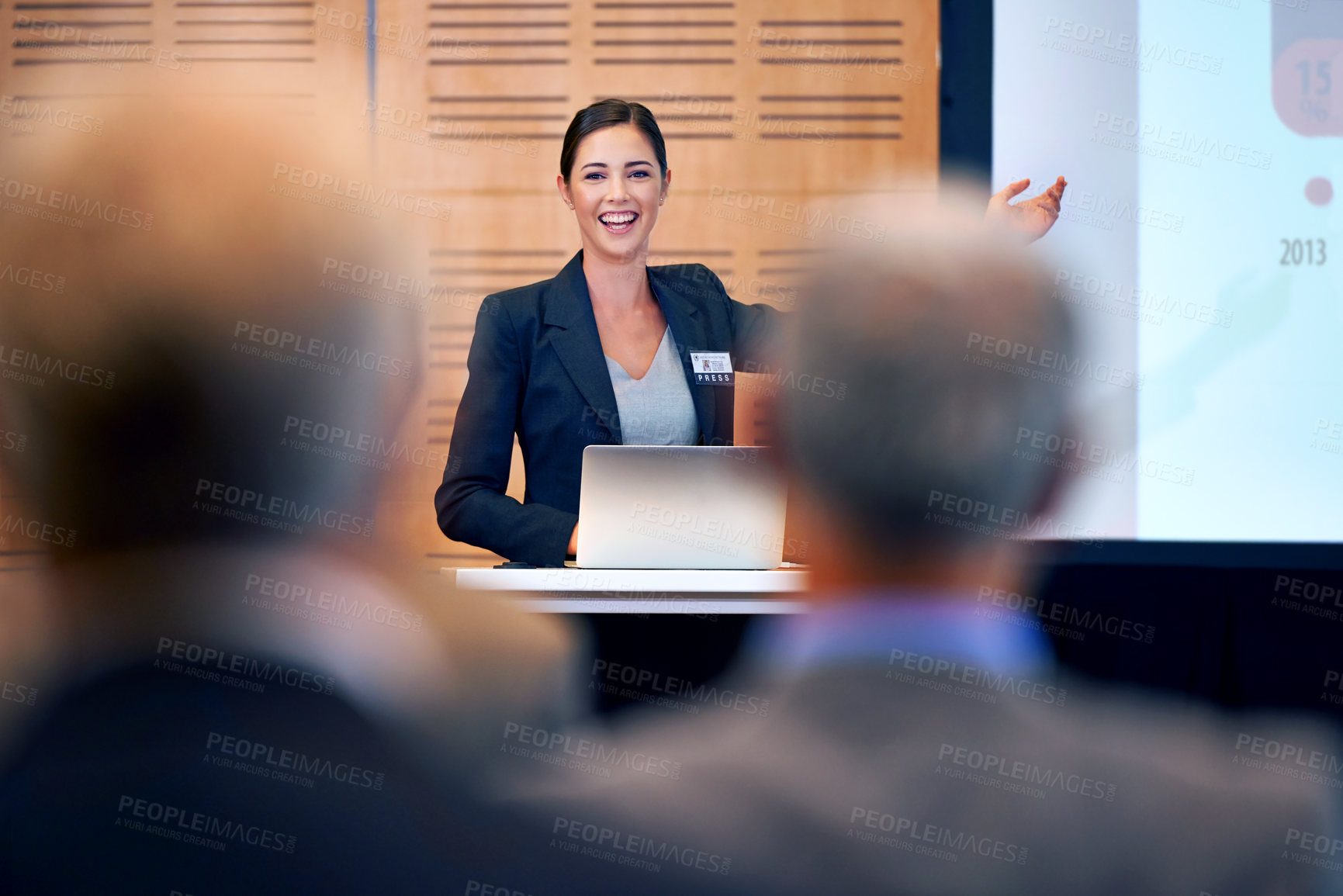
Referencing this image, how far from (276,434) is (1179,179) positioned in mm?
2768

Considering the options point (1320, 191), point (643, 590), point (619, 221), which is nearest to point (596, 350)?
point (619, 221)

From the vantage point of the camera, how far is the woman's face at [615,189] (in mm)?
1834

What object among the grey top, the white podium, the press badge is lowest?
the white podium

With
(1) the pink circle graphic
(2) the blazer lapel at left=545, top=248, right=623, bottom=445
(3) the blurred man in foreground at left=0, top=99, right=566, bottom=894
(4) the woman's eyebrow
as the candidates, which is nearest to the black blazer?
(2) the blazer lapel at left=545, top=248, right=623, bottom=445

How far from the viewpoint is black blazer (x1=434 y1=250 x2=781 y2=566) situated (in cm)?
161

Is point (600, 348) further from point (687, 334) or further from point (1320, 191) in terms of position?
point (1320, 191)

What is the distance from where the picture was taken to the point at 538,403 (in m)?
1.74

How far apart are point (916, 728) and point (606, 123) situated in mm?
1243

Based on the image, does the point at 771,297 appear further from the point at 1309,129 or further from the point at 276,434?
the point at 276,434

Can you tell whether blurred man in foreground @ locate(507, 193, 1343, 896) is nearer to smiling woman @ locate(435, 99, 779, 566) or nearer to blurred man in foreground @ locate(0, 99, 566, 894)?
blurred man in foreground @ locate(0, 99, 566, 894)

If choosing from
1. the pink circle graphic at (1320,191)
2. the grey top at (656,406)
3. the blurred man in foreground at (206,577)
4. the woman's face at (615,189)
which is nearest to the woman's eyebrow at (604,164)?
the woman's face at (615,189)

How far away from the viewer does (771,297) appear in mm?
3025

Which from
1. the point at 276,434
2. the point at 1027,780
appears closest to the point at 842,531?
the point at 1027,780

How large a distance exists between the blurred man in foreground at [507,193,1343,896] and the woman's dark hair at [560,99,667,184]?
91 cm
